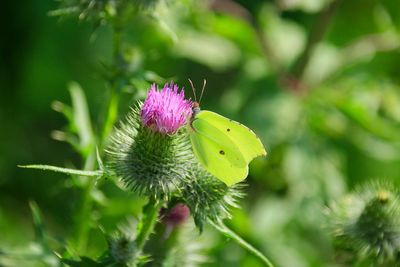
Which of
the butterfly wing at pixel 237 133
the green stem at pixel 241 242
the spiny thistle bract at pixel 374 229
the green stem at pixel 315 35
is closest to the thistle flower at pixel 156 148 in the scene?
the butterfly wing at pixel 237 133

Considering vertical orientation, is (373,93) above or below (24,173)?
above

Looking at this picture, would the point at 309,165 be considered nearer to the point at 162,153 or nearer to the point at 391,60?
the point at 391,60

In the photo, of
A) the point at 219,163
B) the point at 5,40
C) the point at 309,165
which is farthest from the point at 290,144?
the point at 5,40

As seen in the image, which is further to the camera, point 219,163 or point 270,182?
point 270,182

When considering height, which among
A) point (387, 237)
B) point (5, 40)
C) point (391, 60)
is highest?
point (391, 60)

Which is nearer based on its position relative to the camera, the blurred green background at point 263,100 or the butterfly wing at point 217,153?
the butterfly wing at point 217,153

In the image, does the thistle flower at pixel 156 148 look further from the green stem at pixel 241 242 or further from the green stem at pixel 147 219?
the green stem at pixel 241 242
